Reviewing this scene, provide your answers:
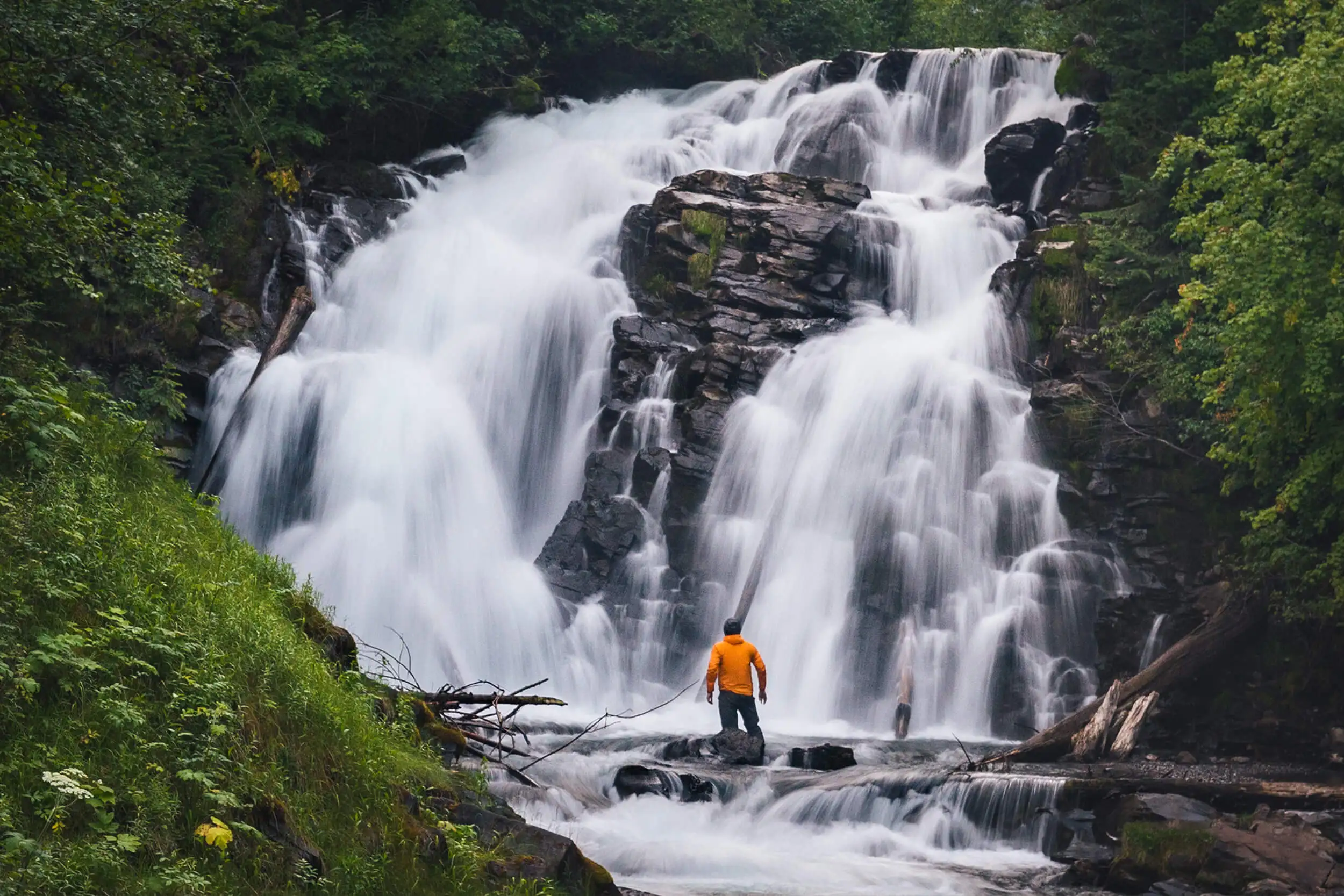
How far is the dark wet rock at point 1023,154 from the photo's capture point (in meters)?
25.4

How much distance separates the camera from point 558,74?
1336 inches

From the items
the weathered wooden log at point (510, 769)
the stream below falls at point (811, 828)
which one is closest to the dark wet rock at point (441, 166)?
the stream below falls at point (811, 828)

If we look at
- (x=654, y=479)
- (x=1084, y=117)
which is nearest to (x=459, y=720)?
(x=654, y=479)

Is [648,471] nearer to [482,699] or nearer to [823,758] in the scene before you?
[823,758]

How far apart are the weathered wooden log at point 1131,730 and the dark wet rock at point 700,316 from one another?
697 cm

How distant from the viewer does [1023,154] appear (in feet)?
83.4

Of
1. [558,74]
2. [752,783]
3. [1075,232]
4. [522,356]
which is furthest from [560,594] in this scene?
[558,74]

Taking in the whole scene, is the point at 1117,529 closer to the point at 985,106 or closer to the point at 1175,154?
the point at 1175,154

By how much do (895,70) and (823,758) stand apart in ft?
73.4

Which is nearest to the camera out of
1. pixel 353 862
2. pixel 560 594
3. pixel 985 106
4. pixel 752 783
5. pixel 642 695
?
pixel 353 862

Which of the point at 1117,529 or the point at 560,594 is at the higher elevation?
the point at 1117,529

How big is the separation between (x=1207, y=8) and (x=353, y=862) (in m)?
22.1

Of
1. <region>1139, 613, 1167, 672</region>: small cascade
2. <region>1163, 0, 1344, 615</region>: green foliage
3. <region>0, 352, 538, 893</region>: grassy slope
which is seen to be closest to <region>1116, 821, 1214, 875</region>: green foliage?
<region>1163, 0, 1344, 615</region>: green foliage

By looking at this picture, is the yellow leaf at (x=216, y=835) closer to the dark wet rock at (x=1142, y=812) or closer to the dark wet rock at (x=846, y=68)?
the dark wet rock at (x=1142, y=812)
